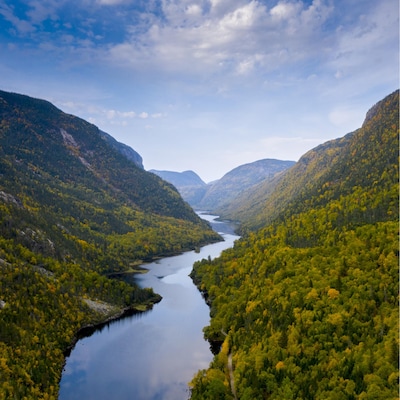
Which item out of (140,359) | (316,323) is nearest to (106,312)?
(140,359)

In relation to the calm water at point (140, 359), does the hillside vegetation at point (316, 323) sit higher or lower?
higher

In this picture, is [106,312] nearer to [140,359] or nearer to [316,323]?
[140,359]

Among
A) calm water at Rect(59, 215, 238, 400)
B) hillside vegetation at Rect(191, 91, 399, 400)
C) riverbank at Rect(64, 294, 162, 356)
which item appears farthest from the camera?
riverbank at Rect(64, 294, 162, 356)

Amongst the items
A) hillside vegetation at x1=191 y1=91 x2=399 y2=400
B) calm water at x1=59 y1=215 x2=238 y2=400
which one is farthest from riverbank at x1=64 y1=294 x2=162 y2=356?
hillside vegetation at x1=191 y1=91 x2=399 y2=400

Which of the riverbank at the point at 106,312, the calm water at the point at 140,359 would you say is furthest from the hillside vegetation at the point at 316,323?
the riverbank at the point at 106,312

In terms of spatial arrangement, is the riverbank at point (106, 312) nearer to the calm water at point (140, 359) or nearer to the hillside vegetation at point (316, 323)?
the calm water at point (140, 359)

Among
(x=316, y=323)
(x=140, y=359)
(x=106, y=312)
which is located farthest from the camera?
(x=106, y=312)

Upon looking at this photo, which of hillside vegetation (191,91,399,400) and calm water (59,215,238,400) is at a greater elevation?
hillside vegetation (191,91,399,400)

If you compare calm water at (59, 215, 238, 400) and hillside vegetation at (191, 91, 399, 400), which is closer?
hillside vegetation at (191, 91, 399, 400)

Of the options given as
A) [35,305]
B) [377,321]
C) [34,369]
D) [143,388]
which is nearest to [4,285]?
[35,305]

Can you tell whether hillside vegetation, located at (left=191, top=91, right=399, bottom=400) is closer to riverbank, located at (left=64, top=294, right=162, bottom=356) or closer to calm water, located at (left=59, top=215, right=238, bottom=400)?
calm water, located at (left=59, top=215, right=238, bottom=400)
